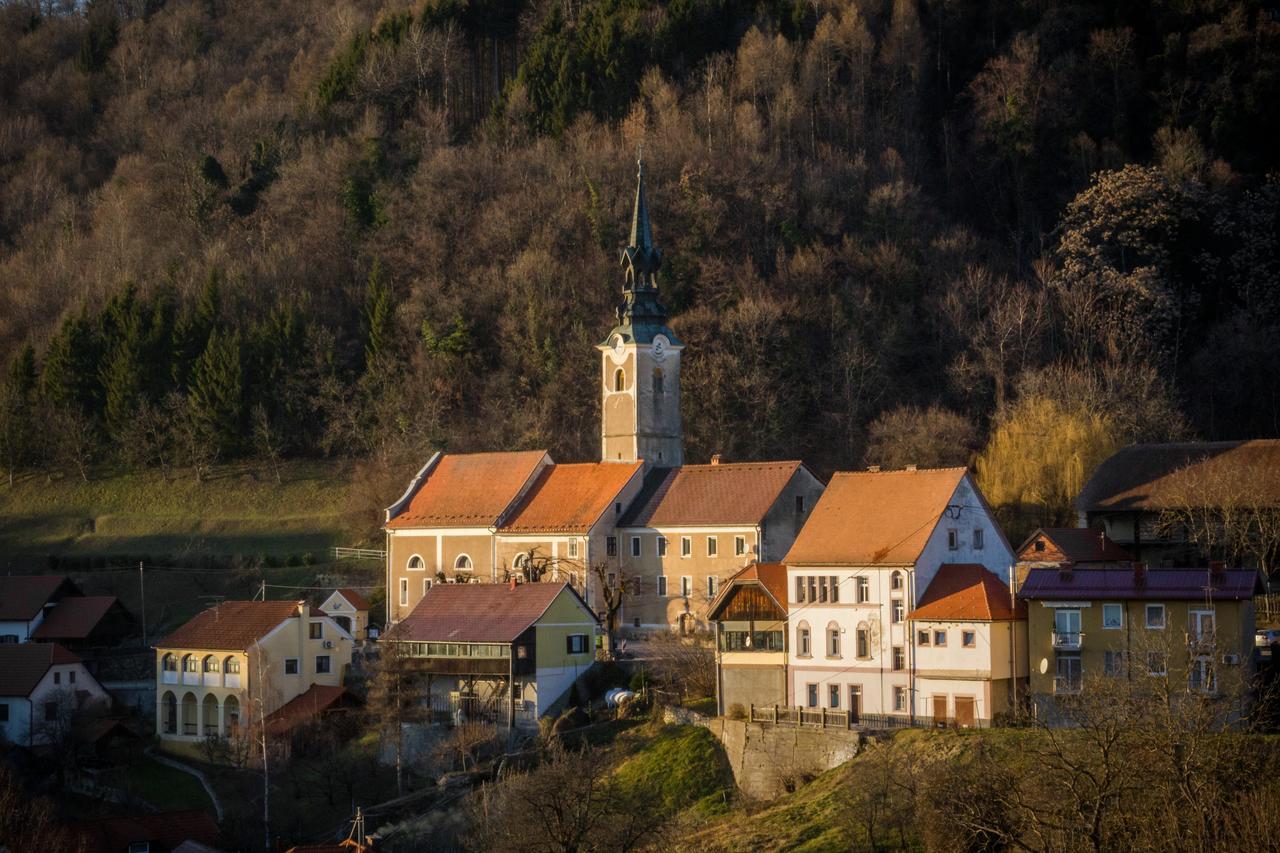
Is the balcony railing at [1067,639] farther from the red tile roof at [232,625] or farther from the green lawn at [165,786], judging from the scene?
the red tile roof at [232,625]

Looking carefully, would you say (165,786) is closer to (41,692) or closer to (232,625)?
(232,625)

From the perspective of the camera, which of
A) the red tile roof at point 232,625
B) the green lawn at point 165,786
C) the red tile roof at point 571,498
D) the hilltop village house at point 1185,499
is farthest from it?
the red tile roof at point 571,498

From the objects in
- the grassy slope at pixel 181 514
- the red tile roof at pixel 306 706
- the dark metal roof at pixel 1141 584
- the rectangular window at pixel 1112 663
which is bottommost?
the red tile roof at pixel 306 706

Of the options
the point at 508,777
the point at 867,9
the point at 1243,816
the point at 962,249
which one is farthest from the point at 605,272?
the point at 1243,816

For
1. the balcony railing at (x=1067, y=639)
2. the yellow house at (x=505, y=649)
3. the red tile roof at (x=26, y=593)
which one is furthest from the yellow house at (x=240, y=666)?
the balcony railing at (x=1067, y=639)

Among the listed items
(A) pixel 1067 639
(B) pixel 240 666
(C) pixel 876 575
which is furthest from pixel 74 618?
(A) pixel 1067 639

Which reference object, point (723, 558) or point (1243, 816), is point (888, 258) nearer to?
point (723, 558)

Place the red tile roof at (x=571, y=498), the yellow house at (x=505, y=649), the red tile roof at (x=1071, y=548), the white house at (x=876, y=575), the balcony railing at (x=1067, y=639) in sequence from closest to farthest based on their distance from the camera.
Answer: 1. the balcony railing at (x=1067, y=639)
2. the white house at (x=876, y=575)
3. the red tile roof at (x=1071, y=548)
4. the yellow house at (x=505, y=649)
5. the red tile roof at (x=571, y=498)
